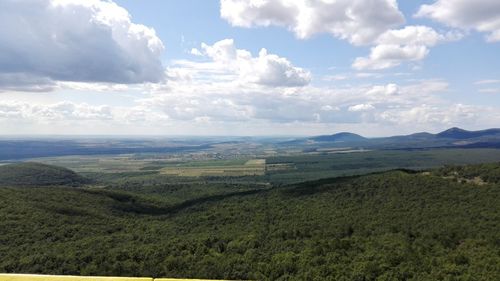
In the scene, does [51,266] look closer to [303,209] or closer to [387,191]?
[303,209]

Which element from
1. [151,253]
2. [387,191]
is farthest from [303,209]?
[151,253]

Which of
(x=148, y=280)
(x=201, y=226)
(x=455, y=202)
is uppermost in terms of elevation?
(x=148, y=280)

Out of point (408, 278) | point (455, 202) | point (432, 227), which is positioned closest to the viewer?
point (408, 278)

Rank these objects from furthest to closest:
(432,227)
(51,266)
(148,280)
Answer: (432,227)
(51,266)
(148,280)

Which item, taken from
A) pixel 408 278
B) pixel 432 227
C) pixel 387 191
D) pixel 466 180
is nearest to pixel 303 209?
pixel 387 191

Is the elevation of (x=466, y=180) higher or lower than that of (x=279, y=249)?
higher

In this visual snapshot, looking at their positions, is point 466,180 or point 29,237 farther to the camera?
point 466,180
